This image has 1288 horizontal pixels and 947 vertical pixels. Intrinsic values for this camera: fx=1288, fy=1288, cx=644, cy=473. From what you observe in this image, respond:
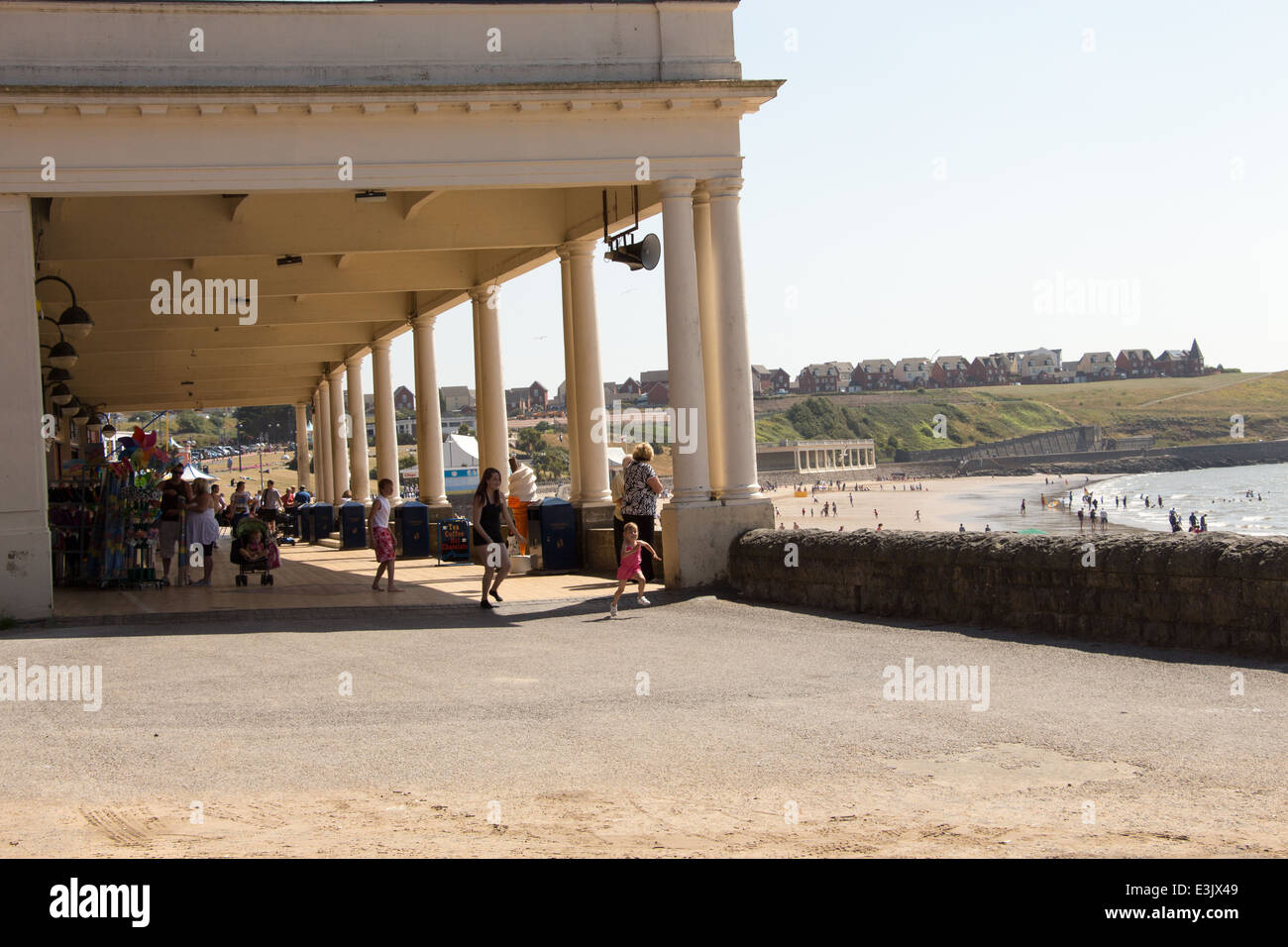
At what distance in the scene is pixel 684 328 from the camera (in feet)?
48.4

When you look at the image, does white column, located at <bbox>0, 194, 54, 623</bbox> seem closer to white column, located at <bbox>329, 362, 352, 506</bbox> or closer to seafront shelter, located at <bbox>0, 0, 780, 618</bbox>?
seafront shelter, located at <bbox>0, 0, 780, 618</bbox>

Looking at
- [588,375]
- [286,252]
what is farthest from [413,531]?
[286,252]

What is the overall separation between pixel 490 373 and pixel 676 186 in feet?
29.3

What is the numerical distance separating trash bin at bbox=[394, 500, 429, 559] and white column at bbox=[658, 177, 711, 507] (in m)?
10.3

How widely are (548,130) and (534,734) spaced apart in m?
8.98

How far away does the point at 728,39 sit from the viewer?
49.5 feet

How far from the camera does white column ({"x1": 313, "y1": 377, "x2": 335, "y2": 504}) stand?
1485 inches

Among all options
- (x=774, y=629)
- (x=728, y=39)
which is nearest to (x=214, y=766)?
(x=774, y=629)

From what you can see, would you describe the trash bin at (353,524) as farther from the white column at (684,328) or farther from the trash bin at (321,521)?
the white column at (684,328)

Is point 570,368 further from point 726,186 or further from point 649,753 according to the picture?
point 649,753

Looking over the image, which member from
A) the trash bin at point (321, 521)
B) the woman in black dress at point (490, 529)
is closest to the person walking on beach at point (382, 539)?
the woman in black dress at point (490, 529)

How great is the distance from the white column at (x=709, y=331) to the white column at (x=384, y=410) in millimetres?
14076

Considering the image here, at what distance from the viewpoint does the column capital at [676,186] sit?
48.4 feet

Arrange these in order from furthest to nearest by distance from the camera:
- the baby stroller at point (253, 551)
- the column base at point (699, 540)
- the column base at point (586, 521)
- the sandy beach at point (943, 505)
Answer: the sandy beach at point (943, 505), the column base at point (586, 521), the baby stroller at point (253, 551), the column base at point (699, 540)
